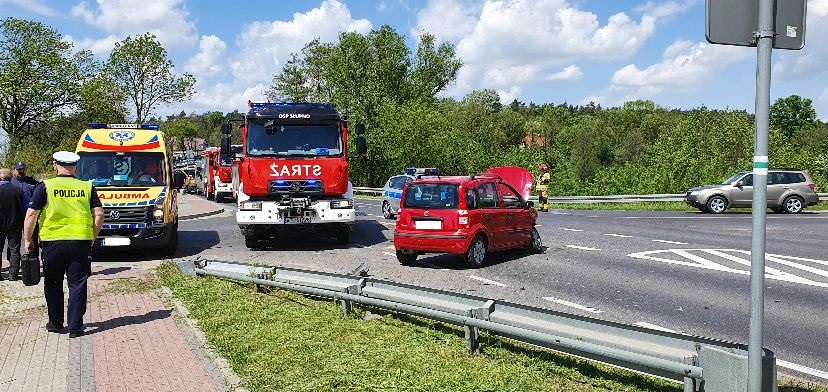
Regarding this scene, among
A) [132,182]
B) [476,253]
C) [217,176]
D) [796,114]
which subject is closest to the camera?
[476,253]

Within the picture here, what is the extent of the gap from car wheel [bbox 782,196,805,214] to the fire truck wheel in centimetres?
1763

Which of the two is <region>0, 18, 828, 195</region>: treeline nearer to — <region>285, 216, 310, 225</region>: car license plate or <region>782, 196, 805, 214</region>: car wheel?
<region>782, 196, 805, 214</region>: car wheel

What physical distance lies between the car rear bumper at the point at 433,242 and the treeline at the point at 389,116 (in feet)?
85.4

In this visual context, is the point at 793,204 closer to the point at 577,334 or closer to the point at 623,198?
the point at 623,198

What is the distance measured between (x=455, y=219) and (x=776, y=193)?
711 inches

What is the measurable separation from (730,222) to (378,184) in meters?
41.8

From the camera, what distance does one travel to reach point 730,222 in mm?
21375

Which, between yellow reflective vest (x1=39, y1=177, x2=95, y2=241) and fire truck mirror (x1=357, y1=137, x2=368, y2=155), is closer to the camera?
yellow reflective vest (x1=39, y1=177, x2=95, y2=241)

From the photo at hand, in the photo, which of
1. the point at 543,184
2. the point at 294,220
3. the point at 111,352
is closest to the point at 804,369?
the point at 111,352

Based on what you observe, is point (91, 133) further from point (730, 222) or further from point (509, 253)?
point (730, 222)

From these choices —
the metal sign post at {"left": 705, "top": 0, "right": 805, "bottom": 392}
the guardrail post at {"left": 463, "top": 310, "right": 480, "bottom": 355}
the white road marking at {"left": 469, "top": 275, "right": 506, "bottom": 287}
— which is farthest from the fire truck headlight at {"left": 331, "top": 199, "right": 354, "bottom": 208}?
the metal sign post at {"left": 705, "top": 0, "right": 805, "bottom": 392}

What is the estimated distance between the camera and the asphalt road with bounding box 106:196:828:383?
8.09 metres

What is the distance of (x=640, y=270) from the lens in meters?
11.9

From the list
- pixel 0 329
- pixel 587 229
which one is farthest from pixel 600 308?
pixel 587 229
